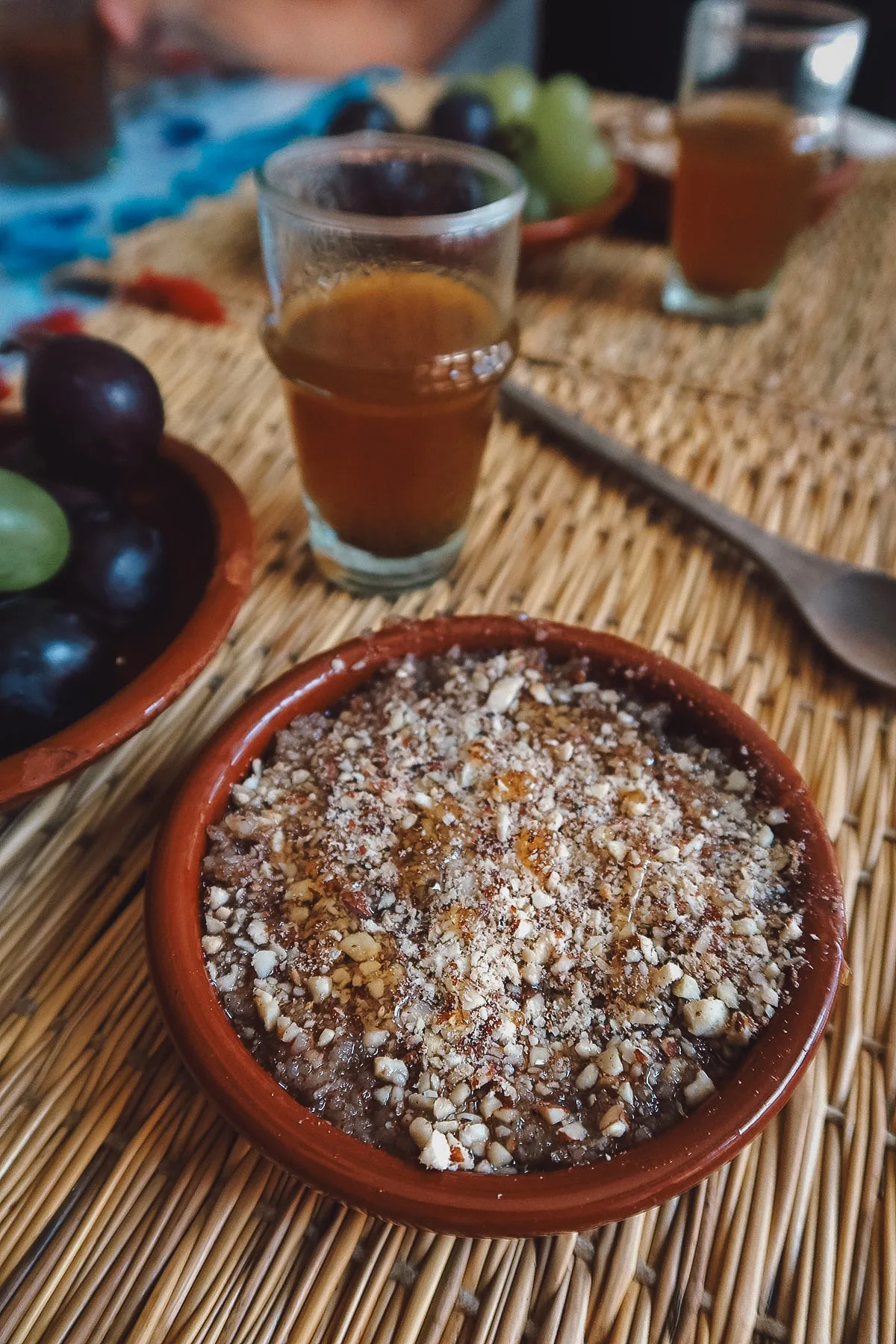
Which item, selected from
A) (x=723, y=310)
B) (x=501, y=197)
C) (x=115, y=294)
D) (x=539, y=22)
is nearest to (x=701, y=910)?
(x=501, y=197)

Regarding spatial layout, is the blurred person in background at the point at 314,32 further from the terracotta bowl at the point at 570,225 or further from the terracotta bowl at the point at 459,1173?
the terracotta bowl at the point at 459,1173

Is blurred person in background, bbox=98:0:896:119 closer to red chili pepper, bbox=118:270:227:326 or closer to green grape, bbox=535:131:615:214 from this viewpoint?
red chili pepper, bbox=118:270:227:326

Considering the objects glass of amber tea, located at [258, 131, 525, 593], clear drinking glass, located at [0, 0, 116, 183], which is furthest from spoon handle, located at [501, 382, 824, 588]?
clear drinking glass, located at [0, 0, 116, 183]

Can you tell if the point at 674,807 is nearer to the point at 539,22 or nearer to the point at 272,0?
the point at 272,0

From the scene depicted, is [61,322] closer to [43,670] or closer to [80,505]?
[80,505]

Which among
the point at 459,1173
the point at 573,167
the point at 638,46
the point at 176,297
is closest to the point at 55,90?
the point at 176,297

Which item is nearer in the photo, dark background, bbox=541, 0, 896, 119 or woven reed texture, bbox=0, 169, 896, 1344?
woven reed texture, bbox=0, 169, 896, 1344
